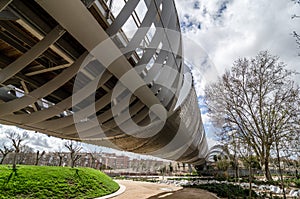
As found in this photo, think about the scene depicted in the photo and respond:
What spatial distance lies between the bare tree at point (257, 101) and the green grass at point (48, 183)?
34.8 ft

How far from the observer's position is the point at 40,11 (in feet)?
11.8

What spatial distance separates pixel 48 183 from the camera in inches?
463

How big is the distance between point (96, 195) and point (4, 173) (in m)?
4.92

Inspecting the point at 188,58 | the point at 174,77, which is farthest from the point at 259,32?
the point at 174,77

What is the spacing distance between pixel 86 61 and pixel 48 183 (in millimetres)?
9865

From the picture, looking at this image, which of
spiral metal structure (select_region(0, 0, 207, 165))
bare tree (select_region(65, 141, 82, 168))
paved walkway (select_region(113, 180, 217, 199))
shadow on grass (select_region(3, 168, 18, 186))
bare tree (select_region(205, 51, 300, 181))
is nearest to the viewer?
spiral metal structure (select_region(0, 0, 207, 165))

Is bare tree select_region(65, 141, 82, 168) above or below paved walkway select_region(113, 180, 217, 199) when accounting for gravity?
above

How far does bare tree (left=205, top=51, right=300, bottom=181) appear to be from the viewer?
641 inches

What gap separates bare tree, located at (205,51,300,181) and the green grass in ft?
34.8

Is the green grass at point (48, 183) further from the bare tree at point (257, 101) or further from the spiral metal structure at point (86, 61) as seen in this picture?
→ the bare tree at point (257, 101)

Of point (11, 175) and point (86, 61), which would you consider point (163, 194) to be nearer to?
point (11, 175)

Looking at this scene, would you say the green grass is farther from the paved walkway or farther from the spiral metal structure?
the spiral metal structure

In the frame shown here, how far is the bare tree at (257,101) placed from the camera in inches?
641

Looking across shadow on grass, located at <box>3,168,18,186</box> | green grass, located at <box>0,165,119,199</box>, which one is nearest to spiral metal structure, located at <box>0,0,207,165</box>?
green grass, located at <box>0,165,119,199</box>
